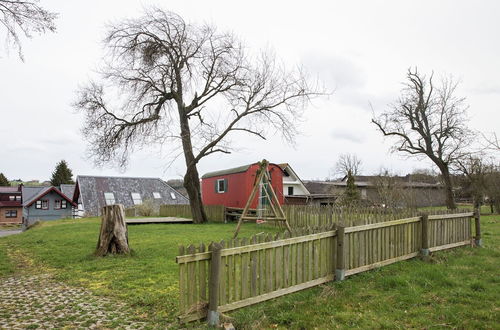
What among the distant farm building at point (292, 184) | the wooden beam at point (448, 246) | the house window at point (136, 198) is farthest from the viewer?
the distant farm building at point (292, 184)

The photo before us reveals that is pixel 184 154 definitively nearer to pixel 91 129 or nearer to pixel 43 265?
pixel 91 129

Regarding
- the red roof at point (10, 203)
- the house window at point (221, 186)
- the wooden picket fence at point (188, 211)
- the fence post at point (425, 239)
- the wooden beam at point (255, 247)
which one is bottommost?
the red roof at point (10, 203)

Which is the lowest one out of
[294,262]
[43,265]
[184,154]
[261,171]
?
[43,265]

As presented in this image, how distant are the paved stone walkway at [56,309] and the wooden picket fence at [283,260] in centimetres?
94

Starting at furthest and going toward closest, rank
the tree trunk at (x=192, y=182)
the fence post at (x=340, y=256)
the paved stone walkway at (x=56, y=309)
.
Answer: the tree trunk at (x=192, y=182), the fence post at (x=340, y=256), the paved stone walkway at (x=56, y=309)

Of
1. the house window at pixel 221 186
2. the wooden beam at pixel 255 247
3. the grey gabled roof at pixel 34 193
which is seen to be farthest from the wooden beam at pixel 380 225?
the grey gabled roof at pixel 34 193

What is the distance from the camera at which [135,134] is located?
71.2 feet

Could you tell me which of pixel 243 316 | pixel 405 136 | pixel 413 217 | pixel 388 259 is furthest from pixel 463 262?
pixel 405 136

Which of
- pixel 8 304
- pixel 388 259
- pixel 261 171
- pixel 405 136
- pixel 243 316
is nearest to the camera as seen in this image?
pixel 243 316

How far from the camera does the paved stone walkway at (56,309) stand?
4.72m

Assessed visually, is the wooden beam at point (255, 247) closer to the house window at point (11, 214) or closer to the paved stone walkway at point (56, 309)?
the paved stone walkway at point (56, 309)

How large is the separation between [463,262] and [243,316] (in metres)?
5.85

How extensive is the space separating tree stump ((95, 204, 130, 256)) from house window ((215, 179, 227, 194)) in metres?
16.8

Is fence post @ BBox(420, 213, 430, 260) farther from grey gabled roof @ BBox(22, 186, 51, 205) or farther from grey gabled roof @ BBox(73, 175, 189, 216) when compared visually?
grey gabled roof @ BBox(22, 186, 51, 205)
